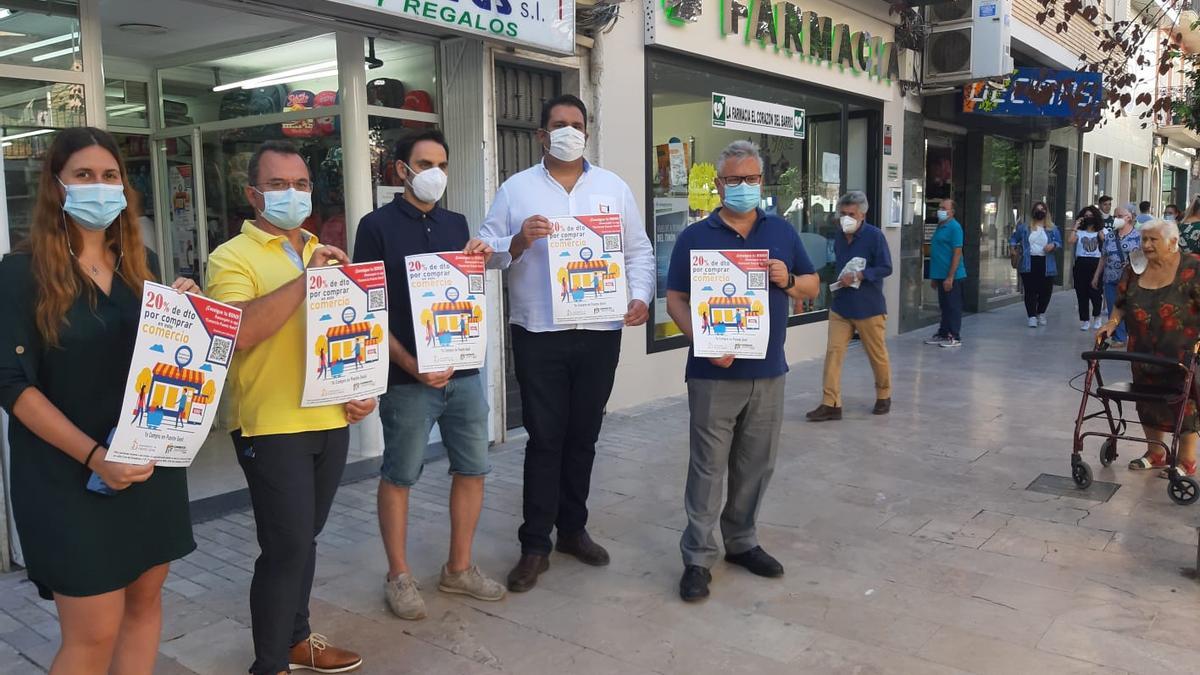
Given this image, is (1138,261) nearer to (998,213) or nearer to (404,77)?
(404,77)

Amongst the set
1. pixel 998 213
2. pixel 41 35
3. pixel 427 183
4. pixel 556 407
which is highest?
pixel 41 35

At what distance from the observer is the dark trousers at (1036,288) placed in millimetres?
13984

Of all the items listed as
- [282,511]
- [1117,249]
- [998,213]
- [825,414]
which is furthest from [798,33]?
[282,511]

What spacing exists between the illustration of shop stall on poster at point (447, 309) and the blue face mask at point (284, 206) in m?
0.58

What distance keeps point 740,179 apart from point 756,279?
1.51 ft

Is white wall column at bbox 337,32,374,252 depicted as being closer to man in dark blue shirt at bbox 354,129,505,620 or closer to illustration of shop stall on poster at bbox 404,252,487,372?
man in dark blue shirt at bbox 354,129,505,620

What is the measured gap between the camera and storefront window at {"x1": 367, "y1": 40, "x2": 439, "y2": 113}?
6316 mm

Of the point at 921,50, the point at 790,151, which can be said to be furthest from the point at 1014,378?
the point at 921,50

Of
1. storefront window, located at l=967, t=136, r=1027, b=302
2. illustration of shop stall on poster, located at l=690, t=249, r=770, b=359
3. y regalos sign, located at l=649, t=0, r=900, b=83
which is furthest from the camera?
storefront window, located at l=967, t=136, r=1027, b=302

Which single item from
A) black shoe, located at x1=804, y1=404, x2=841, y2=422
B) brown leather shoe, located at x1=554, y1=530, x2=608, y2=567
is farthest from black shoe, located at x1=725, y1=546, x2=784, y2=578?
black shoe, located at x1=804, y1=404, x2=841, y2=422

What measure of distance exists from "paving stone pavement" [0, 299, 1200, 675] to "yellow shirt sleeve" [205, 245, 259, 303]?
1.56 metres

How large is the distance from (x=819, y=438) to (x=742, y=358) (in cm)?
331

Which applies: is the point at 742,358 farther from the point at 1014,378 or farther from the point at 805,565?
the point at 1014,378

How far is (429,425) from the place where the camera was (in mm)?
3863
